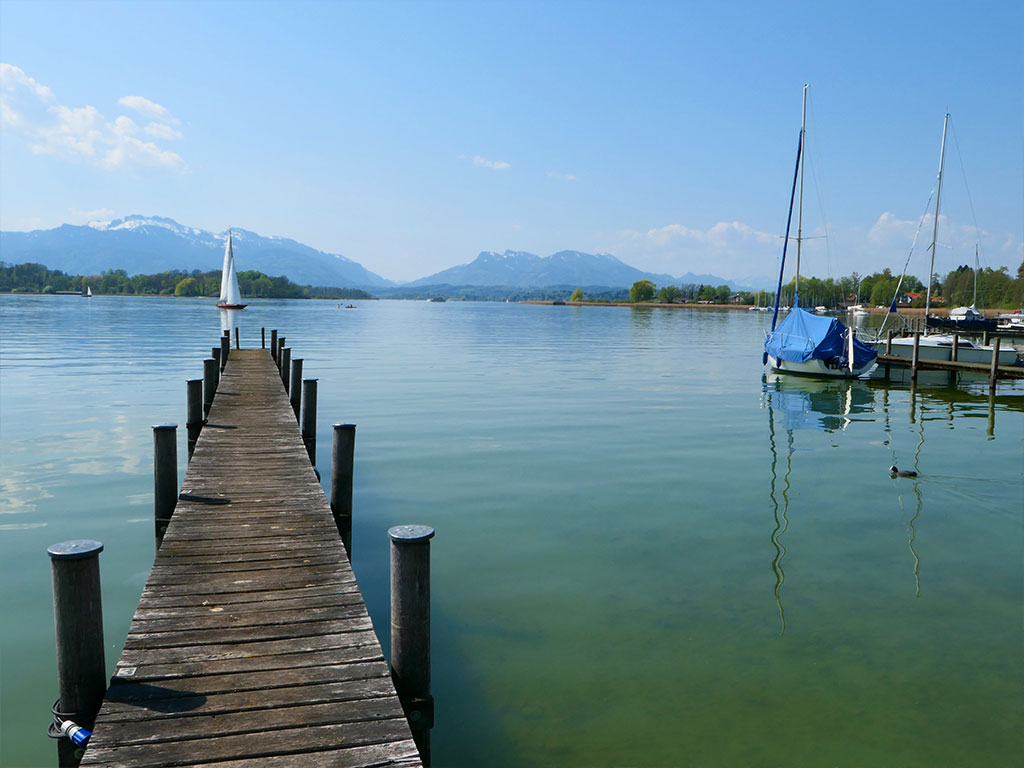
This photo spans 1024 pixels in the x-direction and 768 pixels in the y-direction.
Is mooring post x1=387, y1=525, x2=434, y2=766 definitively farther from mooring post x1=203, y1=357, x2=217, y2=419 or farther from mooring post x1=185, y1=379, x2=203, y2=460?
mooring post x1=203, y1=357, x2=217, y2=419

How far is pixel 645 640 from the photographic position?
812cm

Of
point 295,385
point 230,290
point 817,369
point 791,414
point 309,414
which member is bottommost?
point 791,414

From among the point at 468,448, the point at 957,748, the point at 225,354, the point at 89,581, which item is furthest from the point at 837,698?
the point at 225,354

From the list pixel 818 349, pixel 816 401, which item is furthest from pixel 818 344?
pixel 816 401

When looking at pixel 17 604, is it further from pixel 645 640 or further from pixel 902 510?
pixel 902 510

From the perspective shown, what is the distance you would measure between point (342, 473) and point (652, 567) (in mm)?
4503

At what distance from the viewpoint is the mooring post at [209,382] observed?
54.7 ft

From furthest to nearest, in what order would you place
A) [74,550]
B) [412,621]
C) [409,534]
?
[412,621]
[409,534]
[74,550]

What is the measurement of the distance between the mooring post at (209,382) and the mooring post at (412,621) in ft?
41.5

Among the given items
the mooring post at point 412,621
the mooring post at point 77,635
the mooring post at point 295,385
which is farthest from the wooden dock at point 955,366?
the mooring post at point 77,635

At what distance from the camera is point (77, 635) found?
4.74 m

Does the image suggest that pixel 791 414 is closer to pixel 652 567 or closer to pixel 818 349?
pixel 818 349

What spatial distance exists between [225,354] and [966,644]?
891 inches

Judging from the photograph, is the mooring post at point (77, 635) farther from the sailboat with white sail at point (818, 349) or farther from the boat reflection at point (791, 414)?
the sailboat with white sail at point (818, 349)
